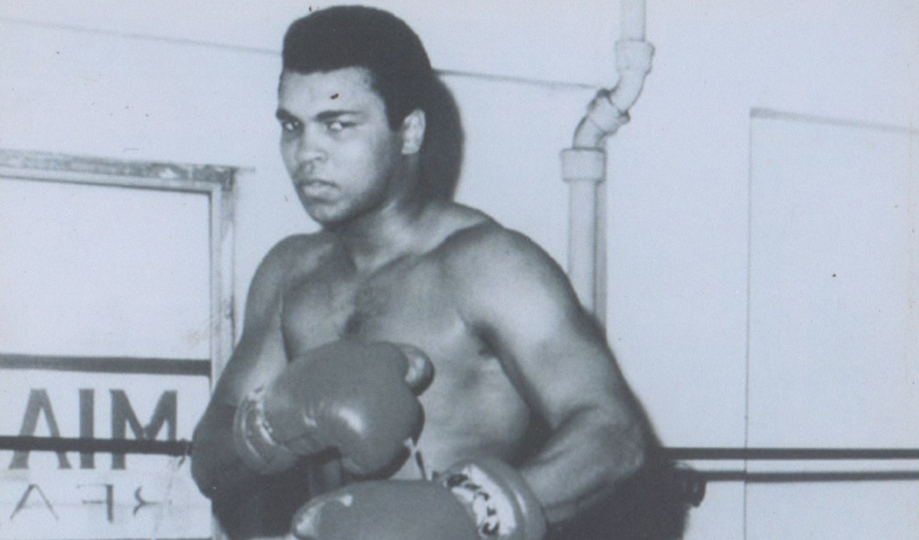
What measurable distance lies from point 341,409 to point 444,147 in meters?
1.23

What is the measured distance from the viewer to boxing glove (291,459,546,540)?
48.5 inches

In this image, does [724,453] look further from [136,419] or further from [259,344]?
[136,419]

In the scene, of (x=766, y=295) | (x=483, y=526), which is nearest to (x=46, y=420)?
(x=483, y=526)

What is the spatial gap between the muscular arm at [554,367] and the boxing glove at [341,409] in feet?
0.39

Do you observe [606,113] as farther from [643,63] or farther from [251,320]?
[251,320]

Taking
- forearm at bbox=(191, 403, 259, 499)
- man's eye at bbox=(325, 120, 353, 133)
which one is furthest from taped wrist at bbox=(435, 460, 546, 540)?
man's eye at bbox=(325, 120, 353, 133)

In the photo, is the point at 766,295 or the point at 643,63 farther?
the point at 766,295

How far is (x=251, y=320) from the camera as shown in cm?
192

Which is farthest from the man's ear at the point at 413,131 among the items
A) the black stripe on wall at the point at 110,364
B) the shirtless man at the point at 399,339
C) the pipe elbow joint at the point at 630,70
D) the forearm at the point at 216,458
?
the pipe elbow joint at the point at 630,70

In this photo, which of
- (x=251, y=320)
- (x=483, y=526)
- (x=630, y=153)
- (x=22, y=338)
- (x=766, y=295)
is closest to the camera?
(x=483, y=526)

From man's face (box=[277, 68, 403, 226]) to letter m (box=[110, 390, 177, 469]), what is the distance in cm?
88

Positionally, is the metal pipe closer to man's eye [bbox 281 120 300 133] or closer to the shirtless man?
the shirtless man

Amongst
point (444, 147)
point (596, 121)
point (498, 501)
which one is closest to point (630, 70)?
point (596, 121)

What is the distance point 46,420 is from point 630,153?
141 centimetres
